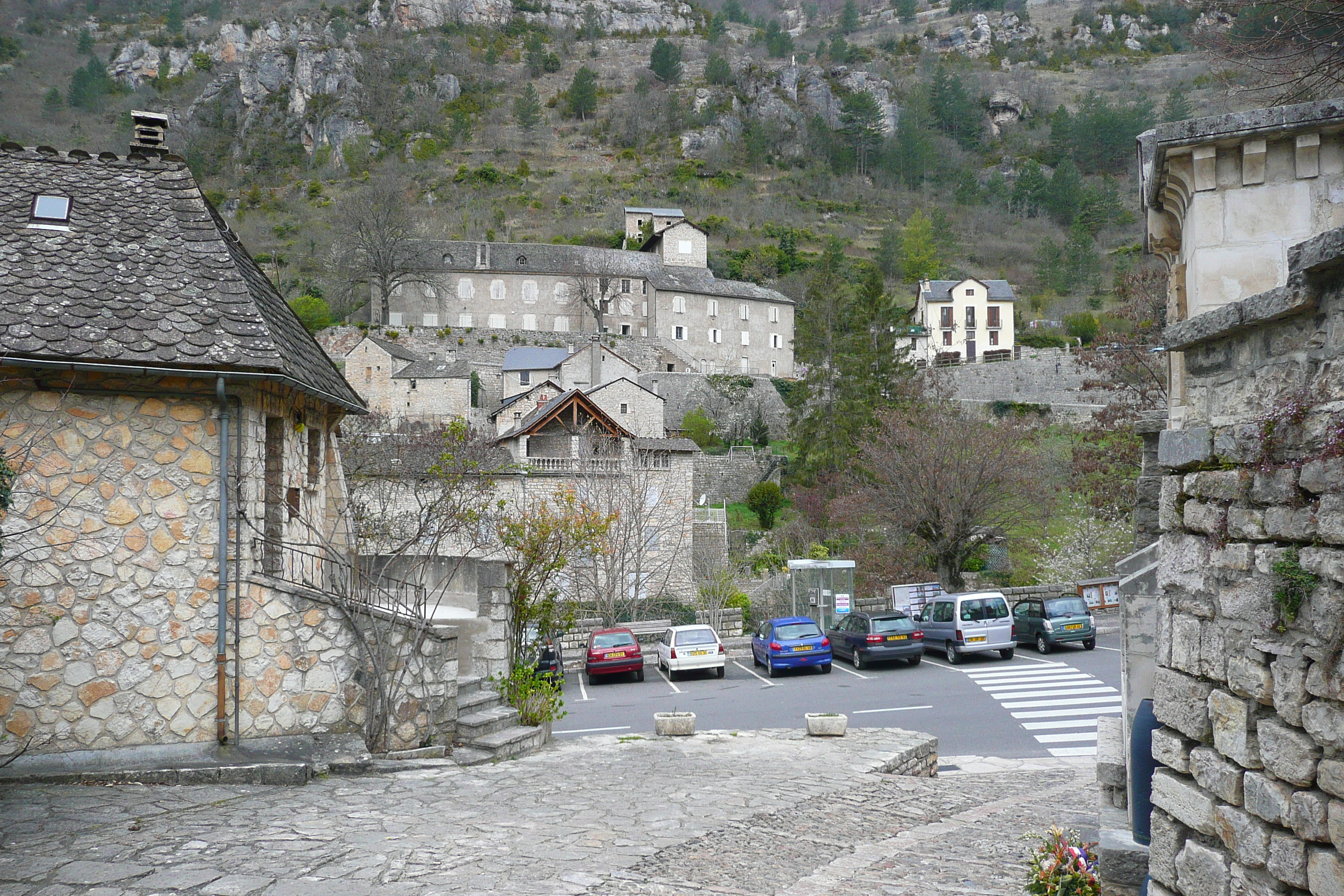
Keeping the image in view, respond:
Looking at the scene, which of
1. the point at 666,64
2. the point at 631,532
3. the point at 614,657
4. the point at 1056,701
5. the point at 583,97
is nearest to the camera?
the point at 1056,701

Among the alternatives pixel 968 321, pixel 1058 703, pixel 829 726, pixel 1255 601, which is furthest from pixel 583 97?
pixel 1255 601

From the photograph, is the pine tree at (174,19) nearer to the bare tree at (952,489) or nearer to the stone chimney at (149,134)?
the bare tree at (952,489)

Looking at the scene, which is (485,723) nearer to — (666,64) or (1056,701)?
(1056,701)

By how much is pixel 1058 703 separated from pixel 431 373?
1972 inches

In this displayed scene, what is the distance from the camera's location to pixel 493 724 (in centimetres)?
1025

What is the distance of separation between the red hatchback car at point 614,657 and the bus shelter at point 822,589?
747cm

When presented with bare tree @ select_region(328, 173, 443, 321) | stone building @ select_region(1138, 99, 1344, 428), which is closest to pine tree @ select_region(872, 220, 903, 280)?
bare tree @ select_region(328, 173, 443, 321)

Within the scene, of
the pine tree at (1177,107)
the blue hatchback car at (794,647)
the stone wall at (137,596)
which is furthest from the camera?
the pine tree at (1177,107)

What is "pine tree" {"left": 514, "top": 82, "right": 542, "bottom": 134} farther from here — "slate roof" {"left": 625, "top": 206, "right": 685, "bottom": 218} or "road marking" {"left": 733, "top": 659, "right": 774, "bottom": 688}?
"road marking" {"left": 733, "top": 659, "right": 774, "bottom": 688}

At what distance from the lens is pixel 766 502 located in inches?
1807

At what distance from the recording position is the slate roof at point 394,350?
60.7 m

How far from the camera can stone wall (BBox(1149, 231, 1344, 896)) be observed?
3035mm

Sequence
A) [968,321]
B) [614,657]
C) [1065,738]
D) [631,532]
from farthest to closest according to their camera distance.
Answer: [968,321], [631,532], [614,657], [1065,738]

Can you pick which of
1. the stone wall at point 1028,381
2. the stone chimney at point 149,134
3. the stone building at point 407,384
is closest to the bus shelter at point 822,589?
the stone chimney at point 149,134
